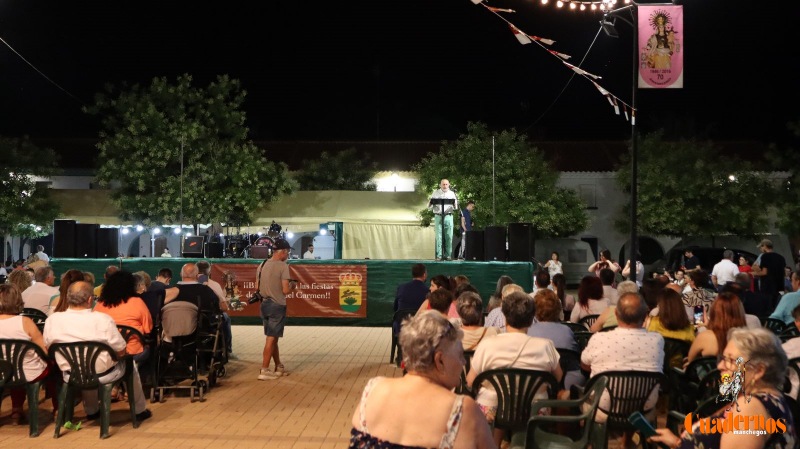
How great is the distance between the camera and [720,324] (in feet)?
20.2

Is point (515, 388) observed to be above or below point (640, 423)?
below

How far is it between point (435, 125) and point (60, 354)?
4268cm

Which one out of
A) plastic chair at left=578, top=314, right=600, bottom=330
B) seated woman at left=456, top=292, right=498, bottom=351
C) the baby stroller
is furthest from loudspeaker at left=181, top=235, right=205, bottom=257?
seated woman at left=456, top=292, right=498, bottom=351

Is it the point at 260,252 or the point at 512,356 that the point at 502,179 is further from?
the point at 512,356

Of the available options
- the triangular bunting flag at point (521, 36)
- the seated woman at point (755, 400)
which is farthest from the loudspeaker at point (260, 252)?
the seated woman at point (755, 400)

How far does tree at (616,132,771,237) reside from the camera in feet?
109

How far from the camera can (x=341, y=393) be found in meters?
9.30

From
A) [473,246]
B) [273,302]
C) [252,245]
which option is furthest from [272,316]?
[252,245]

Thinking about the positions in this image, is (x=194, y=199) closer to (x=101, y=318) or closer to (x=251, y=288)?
(x=251, y=288)

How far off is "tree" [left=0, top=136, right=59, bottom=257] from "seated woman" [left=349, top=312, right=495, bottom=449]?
28842 millimetres

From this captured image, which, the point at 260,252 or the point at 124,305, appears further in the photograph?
the point at 260,252

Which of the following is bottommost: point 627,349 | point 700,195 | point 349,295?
point 349,295

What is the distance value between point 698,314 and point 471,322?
153 inches

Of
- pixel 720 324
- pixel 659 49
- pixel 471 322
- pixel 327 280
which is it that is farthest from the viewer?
pixel 327 280
